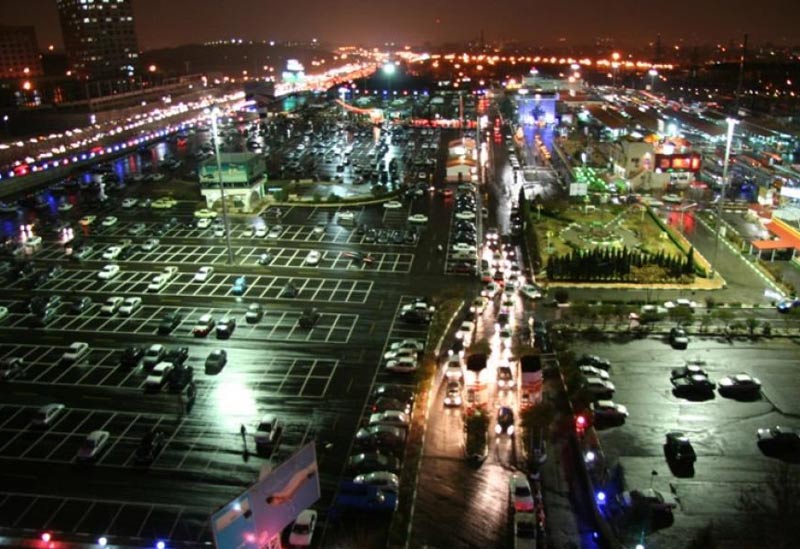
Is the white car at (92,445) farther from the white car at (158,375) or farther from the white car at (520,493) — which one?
the white car at (520,493)

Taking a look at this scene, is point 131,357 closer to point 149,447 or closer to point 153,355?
point 153,355

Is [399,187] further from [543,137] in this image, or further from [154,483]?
[154,483]

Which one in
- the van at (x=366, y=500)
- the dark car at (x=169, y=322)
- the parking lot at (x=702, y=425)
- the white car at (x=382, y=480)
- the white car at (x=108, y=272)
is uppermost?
the white car at (x=108, y=272)

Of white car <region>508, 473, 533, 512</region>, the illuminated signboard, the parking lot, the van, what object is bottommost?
the parking lot

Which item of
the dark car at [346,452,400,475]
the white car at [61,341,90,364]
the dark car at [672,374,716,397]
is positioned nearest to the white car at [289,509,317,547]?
the dark car at [346,452,400,475]

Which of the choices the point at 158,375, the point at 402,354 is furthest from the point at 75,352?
the point at 402,354

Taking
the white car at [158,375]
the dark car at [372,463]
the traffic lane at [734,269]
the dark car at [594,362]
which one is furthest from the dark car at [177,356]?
the traffic lane at [734,269]

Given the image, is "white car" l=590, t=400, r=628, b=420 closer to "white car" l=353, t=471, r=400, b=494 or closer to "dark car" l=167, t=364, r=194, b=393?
"white car" l=353, t=471, r=400, b=494
